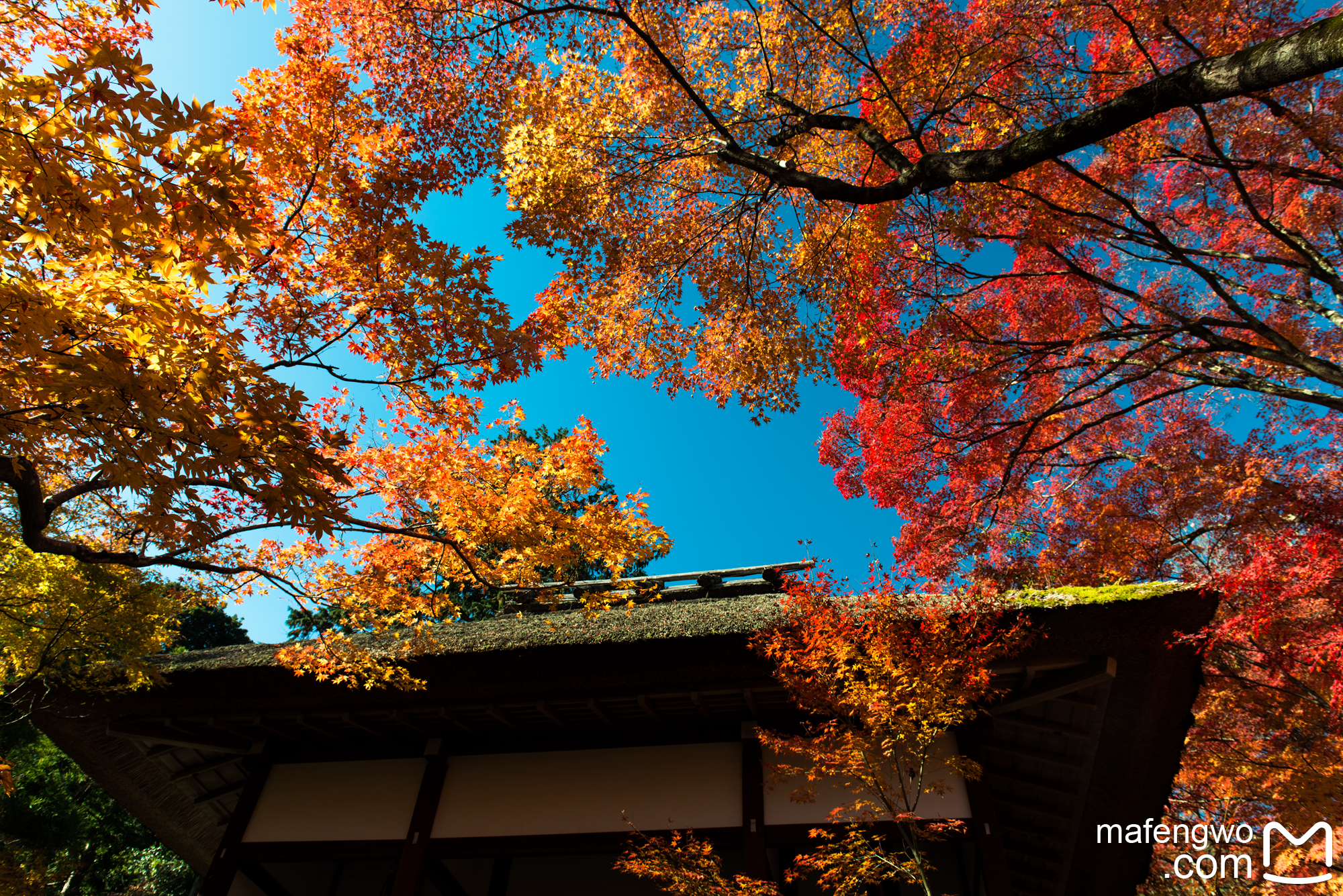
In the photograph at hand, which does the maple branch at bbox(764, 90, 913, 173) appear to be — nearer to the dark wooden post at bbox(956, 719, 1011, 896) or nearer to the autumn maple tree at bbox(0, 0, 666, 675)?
the autumn maple tree at bbox(0, 0, 666, 675)

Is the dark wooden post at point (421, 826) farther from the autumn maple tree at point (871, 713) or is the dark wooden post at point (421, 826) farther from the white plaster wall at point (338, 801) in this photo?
the autumn maple tree at point (871, 713)

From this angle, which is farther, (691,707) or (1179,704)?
(691,707)

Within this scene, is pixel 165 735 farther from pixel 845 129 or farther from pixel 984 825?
pixel 845 129

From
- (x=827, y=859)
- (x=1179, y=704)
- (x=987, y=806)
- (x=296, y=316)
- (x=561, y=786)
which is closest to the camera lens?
(x=296, y=316)

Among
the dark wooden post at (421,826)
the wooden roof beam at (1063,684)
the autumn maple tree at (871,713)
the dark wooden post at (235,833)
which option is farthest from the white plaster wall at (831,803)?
the dark wooden post at (235,833)

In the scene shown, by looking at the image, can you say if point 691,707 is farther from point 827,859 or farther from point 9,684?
point 9,684

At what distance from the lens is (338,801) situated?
6.93 metres

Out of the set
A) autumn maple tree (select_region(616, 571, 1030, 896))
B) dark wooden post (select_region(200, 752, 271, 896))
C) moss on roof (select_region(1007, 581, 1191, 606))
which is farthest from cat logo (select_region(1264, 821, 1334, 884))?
dark wooden post (select_region(200, 752, 271, 896))

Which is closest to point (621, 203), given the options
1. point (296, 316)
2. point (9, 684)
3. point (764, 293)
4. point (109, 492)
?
point (764, 293)

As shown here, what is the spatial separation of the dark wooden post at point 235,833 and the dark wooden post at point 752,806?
19.0 feet

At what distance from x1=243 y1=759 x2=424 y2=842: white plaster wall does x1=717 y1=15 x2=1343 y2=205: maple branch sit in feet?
24.7

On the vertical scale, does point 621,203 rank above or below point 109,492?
above

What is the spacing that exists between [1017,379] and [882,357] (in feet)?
4.88

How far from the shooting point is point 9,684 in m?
6.93
